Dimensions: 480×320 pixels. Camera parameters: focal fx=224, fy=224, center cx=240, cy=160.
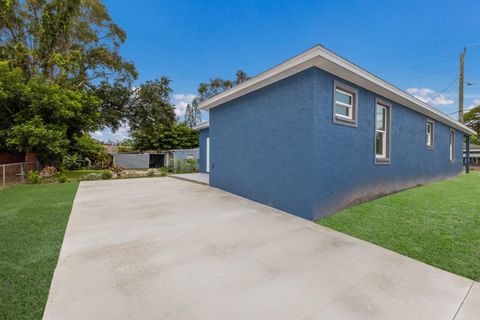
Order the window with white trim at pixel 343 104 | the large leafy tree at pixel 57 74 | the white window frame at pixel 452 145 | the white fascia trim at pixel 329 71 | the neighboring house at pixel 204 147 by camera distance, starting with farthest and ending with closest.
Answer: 1. the neighboring house at pixel 204 147
2. the white window frame at pixel 452 145
3. the large leafy tree at pixel 57 74
4. the window with white trim at pixel 343 104
5. the white fascia trim at pixel 329 71

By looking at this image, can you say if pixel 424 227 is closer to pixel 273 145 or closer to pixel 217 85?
pixel 273 145

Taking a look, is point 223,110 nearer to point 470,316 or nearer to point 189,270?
point 189,270

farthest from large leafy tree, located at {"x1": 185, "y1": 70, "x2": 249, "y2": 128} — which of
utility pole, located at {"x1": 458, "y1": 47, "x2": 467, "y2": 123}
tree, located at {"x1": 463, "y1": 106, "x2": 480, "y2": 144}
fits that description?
tree, located at {"x1": 463, "y1": 106, "x2": 480, "y2": 144}

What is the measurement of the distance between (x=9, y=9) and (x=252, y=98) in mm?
15035

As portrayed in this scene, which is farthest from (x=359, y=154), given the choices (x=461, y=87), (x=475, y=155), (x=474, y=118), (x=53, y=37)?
(x=474, y=118)

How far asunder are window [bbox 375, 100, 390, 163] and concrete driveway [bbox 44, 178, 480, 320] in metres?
3.77

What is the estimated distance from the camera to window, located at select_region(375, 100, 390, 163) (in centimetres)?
624

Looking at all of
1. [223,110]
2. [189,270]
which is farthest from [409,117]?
[189,270]

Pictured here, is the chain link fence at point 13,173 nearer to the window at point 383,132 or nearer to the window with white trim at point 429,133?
the window at point 383,132

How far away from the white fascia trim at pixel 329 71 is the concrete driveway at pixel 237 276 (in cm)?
307

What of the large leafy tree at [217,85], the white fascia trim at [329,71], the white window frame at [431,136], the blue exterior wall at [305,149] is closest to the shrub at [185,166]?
the blue exterior wall at [305,149]

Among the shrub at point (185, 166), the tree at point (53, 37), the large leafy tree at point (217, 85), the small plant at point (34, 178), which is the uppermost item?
the large leafy tree at point (217, 85)

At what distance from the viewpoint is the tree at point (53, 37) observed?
12.2 meters

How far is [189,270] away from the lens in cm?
248
